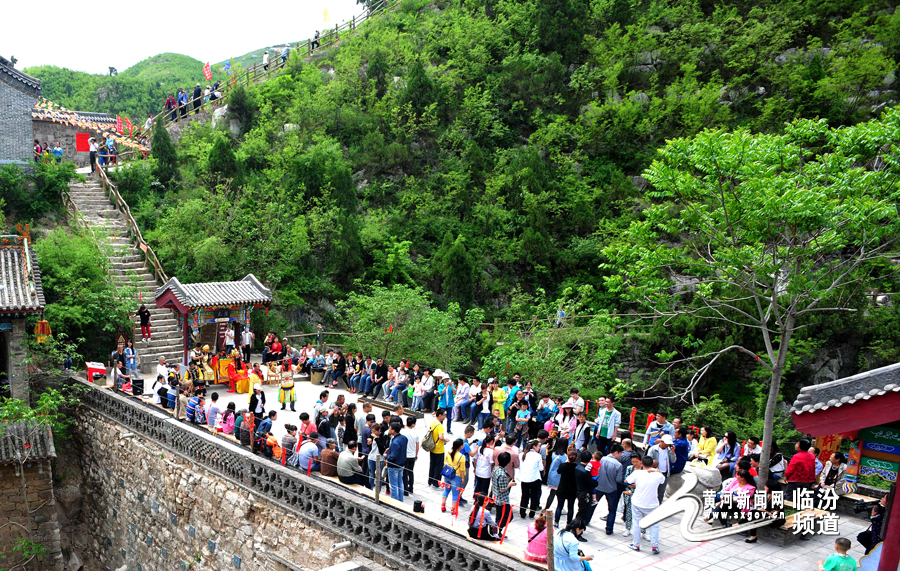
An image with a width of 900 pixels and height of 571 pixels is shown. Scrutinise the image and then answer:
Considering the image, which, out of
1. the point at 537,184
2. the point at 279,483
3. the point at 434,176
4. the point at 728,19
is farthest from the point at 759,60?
the point at 279,483

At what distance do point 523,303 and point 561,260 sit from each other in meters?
4.36

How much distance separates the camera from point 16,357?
17047mm

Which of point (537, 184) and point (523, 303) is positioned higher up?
point (537, 184)

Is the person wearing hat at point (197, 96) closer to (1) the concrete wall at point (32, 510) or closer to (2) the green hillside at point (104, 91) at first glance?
(2) the green hillside at point (104, 91)

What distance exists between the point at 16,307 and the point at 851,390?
58.5ft

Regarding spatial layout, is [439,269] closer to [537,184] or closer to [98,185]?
[537,184]

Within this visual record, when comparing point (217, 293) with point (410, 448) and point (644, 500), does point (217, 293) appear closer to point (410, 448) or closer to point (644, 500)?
point (410, 448)

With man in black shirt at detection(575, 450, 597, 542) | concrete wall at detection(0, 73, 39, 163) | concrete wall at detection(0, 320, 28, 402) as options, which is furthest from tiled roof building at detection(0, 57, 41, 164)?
man in black shirt at detection(575, 450, 597, 542)

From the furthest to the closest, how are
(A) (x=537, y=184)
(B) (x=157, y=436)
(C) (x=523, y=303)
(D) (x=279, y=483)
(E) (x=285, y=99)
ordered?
(E) (x=285, y=99), (A) (x=537, y=184), (C) (x=523, y=303), (B) (x=157, y=436), (D) (x=279, y=483)

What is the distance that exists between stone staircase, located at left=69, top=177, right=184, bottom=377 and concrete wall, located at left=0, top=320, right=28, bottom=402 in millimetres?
4318

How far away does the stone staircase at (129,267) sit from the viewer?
22.1 meters

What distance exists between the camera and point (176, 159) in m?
31.1

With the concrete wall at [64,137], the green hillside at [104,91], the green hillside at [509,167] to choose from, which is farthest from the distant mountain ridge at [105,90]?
the green hillside at [509,167]

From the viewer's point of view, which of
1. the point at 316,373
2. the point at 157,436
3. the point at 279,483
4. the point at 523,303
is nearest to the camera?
Answer: the point at 279,483
